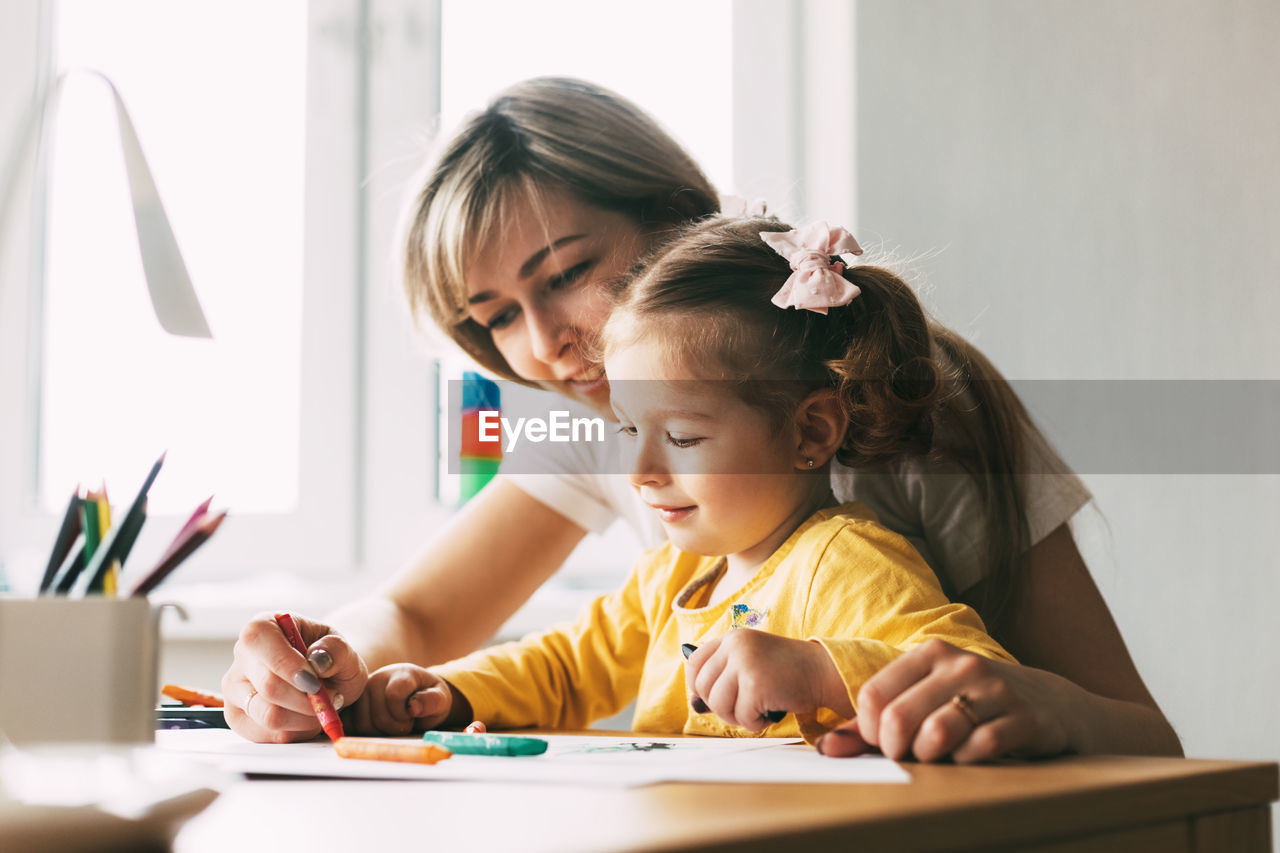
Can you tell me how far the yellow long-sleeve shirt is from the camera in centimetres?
65

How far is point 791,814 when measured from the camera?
35cm

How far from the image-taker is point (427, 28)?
1.75 metres

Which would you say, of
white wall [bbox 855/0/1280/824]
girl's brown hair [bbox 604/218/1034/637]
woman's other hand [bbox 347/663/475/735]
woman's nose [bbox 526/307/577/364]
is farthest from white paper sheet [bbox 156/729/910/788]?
white wall [bbox 855/0/1280/824]

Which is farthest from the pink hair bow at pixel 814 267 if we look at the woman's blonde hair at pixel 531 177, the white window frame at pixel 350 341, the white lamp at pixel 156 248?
the white window frame at pixel 350 341

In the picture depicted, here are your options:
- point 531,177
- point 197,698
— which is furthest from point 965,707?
point 531,177

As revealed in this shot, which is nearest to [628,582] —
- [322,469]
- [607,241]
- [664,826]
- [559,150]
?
[607,241]

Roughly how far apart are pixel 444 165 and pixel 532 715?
62 cm

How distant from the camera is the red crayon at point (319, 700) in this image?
2.23ft

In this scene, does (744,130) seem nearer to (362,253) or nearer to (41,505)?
(362,253)

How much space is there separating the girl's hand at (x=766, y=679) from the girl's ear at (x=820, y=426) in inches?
12.9

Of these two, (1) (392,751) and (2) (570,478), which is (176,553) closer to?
(1) (392,751)

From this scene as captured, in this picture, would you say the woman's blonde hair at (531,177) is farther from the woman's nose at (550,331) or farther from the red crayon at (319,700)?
the red crayon at (319,700)

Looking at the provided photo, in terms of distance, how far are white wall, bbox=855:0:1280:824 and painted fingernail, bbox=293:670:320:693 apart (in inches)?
33.5

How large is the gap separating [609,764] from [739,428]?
39 centimetres
